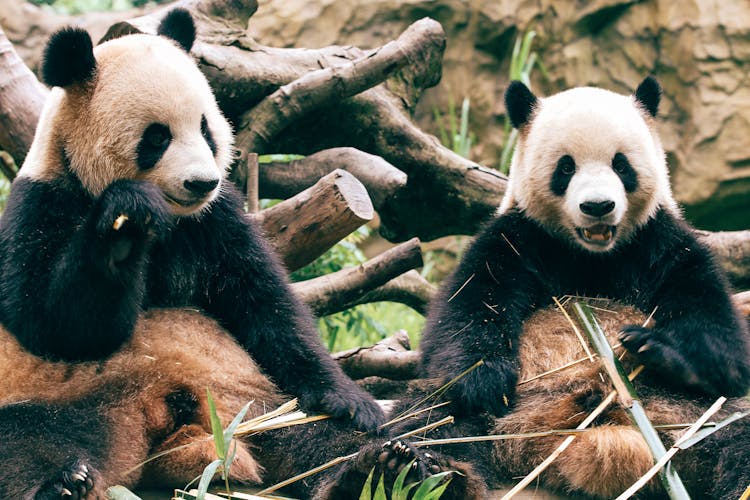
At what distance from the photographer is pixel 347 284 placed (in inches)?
194

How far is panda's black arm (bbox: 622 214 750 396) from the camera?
3484 millimetres

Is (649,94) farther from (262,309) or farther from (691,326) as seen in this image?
(262,309)

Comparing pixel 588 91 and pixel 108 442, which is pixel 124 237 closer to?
pixel 108 442

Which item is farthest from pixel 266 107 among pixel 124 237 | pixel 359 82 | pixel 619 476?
pixel 619 476

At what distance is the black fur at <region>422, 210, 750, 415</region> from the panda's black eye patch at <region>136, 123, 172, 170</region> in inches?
53.1

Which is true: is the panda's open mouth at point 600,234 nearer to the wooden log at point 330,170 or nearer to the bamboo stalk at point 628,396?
the bamboo stalk at point 628,396

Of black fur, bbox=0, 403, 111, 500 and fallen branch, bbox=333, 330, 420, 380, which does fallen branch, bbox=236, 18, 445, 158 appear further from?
black fur, bbox=0, 403, 111, 500

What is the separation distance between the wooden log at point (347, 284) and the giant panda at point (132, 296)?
998mm

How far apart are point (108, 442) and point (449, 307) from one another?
1.50 metres

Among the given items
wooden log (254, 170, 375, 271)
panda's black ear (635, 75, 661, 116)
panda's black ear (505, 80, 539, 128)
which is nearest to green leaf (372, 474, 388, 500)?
wooden log (254, 170, 375, 271)

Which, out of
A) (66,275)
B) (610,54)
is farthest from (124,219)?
(610,54)

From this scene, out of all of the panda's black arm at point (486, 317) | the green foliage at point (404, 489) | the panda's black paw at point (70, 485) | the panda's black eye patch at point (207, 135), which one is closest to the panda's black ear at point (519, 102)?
the panda's black arm at point (486, 317)

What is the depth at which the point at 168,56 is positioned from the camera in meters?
3.66

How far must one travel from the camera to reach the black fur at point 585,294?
3520mm
